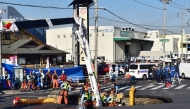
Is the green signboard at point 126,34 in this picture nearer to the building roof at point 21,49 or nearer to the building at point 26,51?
the building at point 26,51

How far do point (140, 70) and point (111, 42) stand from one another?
2255cm

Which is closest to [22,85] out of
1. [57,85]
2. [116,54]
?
[57,85]

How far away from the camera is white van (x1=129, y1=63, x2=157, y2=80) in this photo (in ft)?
116

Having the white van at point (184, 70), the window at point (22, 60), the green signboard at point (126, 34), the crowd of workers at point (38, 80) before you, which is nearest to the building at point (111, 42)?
the green signboard at point (126, 34)

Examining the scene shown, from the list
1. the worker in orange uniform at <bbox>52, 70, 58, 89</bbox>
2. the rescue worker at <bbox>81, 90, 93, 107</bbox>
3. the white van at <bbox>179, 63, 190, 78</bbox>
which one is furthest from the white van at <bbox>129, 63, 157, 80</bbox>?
the rescue worker at <bbox>81, 90, 93, 107</bbox>

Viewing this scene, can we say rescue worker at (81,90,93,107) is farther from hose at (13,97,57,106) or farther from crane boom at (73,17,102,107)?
hose at (13,97,57,106)

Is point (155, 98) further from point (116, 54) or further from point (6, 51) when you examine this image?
point (116, 54)

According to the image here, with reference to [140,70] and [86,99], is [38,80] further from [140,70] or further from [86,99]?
[140,70]

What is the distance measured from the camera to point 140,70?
35625mm

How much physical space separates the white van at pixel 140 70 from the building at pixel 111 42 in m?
18.5

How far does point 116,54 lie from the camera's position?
5869 centimetres

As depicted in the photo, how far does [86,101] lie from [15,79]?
12.9 m

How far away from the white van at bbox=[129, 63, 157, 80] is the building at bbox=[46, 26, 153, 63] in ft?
60.8

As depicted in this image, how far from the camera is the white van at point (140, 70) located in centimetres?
3531
